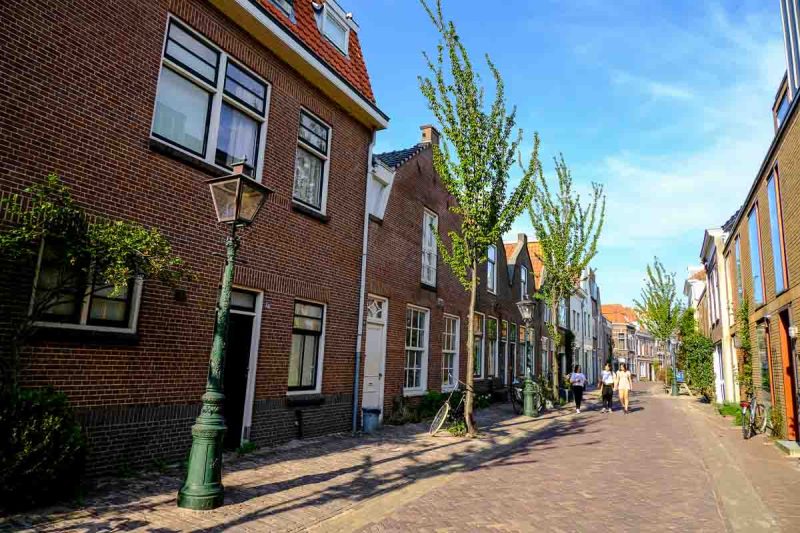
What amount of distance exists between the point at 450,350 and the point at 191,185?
10979 mm

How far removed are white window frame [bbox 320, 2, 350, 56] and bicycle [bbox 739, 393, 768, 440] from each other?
42.1ft

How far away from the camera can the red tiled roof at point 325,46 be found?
9953 mm

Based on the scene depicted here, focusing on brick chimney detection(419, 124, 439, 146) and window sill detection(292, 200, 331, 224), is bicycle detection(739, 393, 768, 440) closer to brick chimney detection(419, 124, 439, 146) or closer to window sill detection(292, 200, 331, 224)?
window sill detection(292, 200, 331, 224)

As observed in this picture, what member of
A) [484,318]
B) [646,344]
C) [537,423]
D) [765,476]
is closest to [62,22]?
[765,476]

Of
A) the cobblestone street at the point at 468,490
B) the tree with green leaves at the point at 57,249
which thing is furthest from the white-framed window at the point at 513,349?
the tree with green leaves at the point at 57,249

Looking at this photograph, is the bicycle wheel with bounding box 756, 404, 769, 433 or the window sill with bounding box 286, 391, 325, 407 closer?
the window sill with bounding box 286, 391, 325, 407

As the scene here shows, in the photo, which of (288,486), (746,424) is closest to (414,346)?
(746,424)

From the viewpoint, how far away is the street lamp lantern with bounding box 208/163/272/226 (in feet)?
19.2

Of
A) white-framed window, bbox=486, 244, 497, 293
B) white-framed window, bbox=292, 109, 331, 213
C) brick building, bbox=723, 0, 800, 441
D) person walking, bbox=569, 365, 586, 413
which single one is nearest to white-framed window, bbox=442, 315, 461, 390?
white-framed window, bbox=486, 244, 497, 293

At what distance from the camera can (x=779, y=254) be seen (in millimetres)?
11516

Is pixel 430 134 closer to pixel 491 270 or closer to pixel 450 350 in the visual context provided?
pixel 491 270

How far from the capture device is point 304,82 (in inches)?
417

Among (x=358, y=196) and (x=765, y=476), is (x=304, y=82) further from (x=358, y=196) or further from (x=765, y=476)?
(x=765, y=476)

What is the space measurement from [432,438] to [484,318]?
939cm
